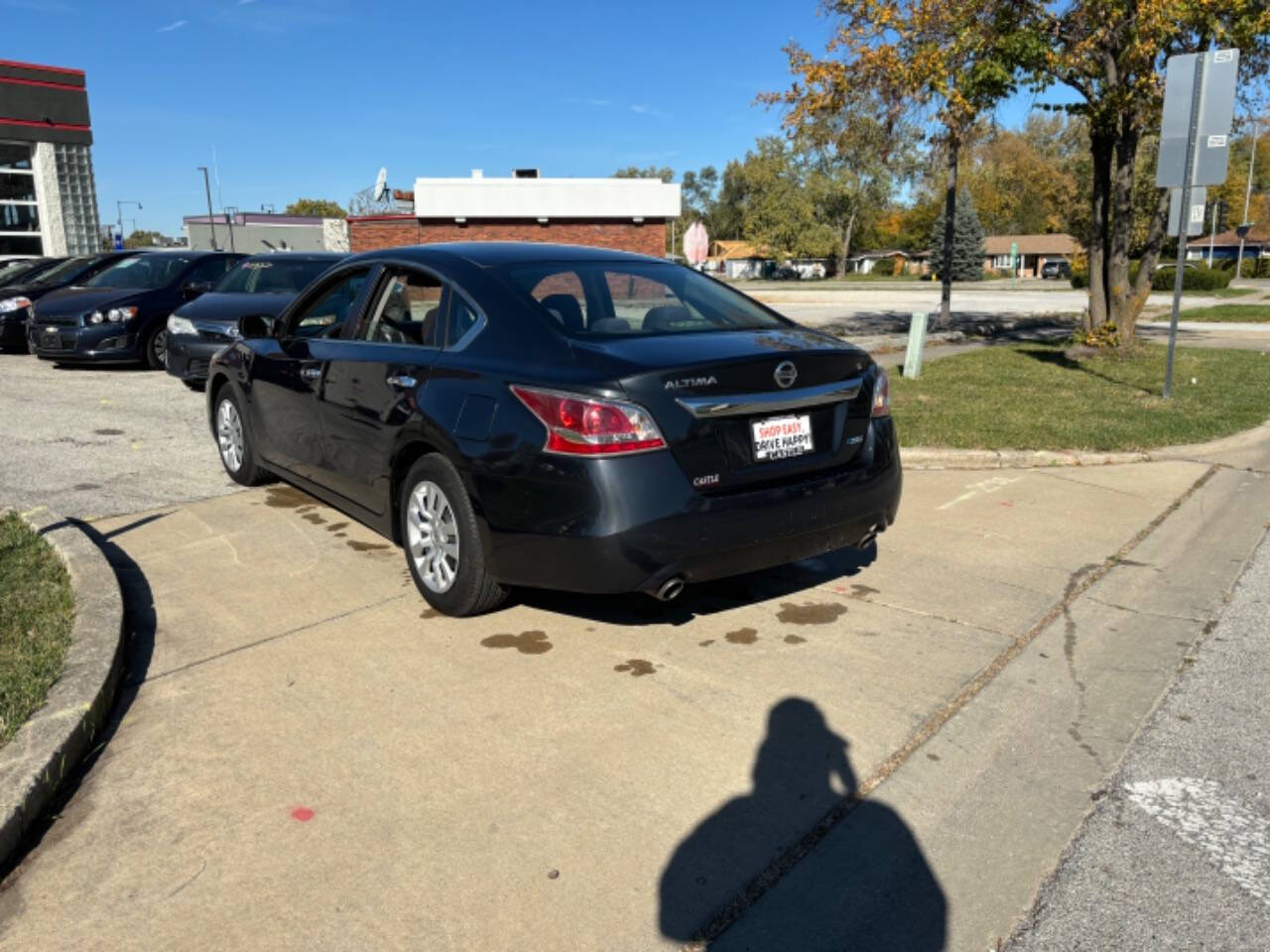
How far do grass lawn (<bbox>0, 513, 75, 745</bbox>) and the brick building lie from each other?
92.2 ft

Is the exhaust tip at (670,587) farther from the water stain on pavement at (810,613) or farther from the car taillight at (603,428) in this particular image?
the water stain on pavement at (810,613)

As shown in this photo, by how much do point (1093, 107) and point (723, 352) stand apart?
11.9 meters

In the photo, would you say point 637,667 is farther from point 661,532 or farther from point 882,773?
point 882,773

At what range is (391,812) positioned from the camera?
3.00 m

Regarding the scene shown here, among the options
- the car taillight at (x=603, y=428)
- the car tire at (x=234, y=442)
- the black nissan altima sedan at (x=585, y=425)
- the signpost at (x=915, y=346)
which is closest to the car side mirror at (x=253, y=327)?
the car tire at (x=234, y=442)

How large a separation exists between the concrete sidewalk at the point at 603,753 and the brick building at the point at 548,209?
28.4m

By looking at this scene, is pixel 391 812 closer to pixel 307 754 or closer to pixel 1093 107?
pixel 307 754

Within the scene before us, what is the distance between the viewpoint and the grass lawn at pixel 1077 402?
8.38 m

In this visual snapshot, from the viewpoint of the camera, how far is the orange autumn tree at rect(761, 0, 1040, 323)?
1299cm

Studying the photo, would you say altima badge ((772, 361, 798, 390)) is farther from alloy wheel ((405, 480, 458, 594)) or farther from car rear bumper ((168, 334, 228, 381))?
car rear bumper ((168, 334, 228, 381))

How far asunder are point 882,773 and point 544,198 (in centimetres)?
3159

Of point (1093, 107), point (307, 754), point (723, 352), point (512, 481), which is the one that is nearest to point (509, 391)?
point (512, 481)

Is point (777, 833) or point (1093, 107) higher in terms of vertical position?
point (1093, 107)

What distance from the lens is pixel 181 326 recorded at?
1091 cm
